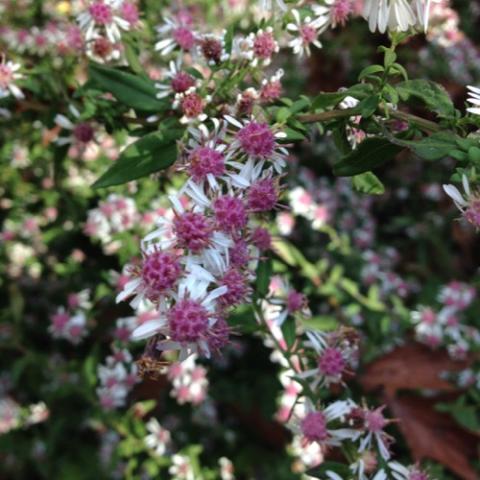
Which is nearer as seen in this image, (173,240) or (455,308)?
(173,240)

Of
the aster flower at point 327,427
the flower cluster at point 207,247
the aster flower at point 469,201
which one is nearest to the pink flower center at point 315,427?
the aster flower at point 327,427

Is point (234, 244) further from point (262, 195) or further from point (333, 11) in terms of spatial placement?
point (333, 11)

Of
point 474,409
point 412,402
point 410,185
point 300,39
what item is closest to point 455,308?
point 412,402

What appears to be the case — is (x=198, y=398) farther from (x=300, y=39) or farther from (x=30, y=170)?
(x=300, y=39)

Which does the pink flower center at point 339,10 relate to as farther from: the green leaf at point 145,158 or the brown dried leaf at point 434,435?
the brown dried leaf at point 434,435

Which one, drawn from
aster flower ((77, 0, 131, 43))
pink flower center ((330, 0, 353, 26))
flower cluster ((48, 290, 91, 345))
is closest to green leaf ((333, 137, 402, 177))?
pink flower center ((330, 0, 353, 26))

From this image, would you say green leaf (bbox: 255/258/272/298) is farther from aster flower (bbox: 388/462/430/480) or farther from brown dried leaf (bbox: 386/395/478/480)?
Result: brown dried leaf (bbox: 386/395/478/480)
